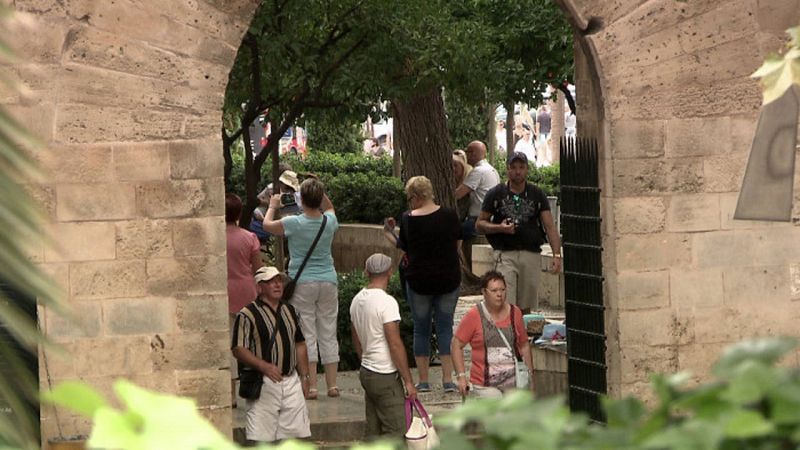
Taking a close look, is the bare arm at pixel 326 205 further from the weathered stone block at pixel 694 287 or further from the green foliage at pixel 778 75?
the green foliage at pixel 778 75

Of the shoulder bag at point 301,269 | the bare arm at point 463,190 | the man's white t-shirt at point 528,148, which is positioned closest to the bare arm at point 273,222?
the shoulder bag at point 301,269

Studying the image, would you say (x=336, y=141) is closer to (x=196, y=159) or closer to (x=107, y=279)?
(x=196, y=159)

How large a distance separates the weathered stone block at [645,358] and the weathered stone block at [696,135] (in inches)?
40.0

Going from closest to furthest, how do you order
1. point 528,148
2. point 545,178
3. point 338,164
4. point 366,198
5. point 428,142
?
point 428,142
point 366,198
point 545,178
point 338,164
point 528,148

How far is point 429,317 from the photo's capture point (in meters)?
11.4

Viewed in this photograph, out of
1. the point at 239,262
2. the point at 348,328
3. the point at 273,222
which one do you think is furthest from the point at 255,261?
the point at 348,328

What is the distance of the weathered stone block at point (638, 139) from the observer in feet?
Result: 27.2

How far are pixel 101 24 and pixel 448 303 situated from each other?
14.5 ft

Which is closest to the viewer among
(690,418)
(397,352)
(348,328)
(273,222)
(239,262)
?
(690,418)

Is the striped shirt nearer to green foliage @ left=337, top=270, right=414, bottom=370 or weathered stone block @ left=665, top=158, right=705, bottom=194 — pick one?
weathered stone block @ left=665, top=158, right=705, bottom=194

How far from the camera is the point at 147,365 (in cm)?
775

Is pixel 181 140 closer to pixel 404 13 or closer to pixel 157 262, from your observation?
pixel 157 262

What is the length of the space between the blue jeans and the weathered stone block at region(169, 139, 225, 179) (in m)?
3.67

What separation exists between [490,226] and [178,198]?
4.39 meters
